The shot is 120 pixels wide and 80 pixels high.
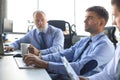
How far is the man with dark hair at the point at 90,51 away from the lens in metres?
1.97

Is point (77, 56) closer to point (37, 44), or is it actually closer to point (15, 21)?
point (37, 44)

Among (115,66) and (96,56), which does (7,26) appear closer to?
(96,56)

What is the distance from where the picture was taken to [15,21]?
22.3ft

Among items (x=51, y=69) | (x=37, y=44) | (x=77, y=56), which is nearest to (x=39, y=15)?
(x=37, y=44)

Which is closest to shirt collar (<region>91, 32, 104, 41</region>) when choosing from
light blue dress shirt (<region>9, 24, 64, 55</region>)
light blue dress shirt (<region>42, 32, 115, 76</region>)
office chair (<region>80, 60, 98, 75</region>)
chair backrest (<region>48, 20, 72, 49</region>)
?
light blue dress shirt (<region>42, 32, 115, 76</region>)

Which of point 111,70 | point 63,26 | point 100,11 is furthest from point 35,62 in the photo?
point 63,26

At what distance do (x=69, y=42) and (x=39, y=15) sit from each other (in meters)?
1.22

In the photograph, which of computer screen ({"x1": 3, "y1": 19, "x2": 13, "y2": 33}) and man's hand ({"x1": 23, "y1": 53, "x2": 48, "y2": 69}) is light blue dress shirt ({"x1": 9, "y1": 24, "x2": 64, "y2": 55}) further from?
computer screen ({"x1": 3, "y1": 19, "x2": 13, "y2": 33})

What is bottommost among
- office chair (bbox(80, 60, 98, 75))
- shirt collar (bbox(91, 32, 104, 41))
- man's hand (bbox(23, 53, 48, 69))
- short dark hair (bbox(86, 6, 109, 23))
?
office chair (bbox(80, 60, 98, 75))

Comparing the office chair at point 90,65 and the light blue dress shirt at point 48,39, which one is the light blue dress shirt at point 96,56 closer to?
the office chair at point 90,65

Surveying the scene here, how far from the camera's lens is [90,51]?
2156 millimetres

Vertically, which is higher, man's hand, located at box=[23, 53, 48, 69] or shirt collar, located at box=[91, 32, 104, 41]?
shirt collar, located at box=[91, 32, 104, 41]

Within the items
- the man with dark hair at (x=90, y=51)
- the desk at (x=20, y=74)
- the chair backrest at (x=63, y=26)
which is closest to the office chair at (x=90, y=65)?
the man with dark hair at (x=90, y=51)

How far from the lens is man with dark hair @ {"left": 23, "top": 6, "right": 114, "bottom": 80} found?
6.46 ft
